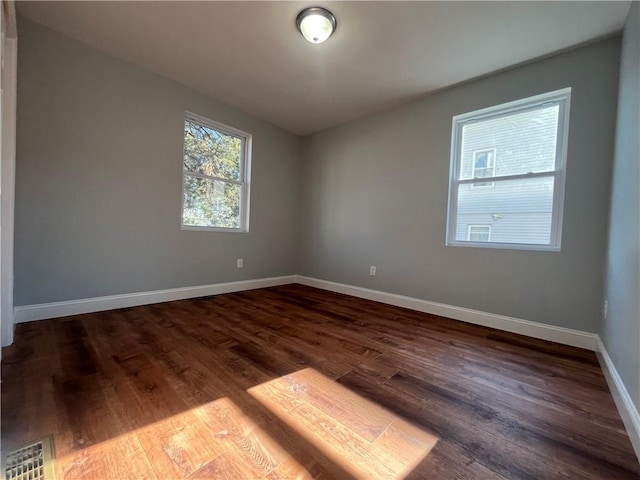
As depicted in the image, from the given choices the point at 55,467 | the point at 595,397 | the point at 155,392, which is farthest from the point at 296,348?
the point at 595,397

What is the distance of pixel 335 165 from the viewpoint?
404 cm

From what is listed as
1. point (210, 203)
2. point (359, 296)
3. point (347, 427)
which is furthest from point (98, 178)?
point (359, 296)

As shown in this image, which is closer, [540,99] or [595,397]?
[595,397]

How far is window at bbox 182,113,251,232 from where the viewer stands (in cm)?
325

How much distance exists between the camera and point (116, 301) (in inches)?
107

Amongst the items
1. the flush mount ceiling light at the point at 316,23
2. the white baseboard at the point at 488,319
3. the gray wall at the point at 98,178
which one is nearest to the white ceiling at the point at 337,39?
the flush mount ceiling light at the point at 316,23

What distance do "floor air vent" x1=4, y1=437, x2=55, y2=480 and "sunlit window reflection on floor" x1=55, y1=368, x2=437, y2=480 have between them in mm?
29

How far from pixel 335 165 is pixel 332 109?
80 centimetres

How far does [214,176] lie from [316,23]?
2.18m

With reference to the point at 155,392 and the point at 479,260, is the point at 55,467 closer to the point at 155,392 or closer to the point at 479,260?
the point at 155,392

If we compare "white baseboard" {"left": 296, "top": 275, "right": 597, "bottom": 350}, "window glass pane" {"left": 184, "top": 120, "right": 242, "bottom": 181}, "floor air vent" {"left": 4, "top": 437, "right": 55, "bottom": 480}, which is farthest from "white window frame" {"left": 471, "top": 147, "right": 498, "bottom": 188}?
"floor air vent" {"left": 4, "top": 437, "right": 55, "bottom": 480}

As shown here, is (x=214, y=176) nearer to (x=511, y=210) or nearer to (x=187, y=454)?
(x=187, y=454)

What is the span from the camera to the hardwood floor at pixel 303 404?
1.01m

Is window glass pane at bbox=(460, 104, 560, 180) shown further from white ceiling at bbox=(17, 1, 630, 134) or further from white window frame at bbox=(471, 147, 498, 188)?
white ceiling at bbox=(17, 1, 630, 134)
